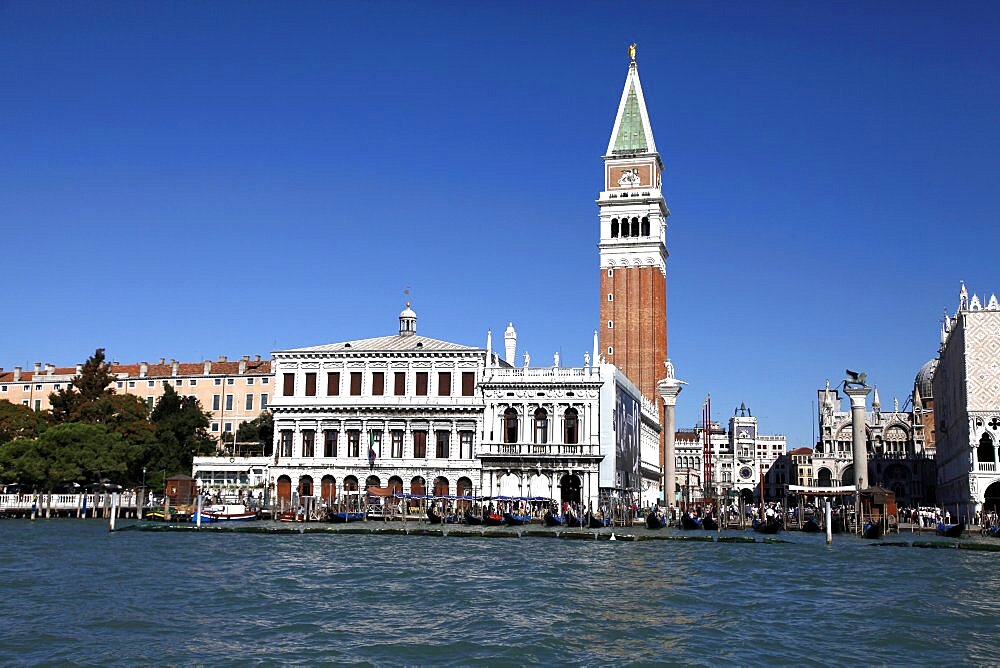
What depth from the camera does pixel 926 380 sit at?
331ft

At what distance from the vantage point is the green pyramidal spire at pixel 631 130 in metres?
70.6

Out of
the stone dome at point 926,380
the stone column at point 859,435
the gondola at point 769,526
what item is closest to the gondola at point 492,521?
the gondola at point 769,526

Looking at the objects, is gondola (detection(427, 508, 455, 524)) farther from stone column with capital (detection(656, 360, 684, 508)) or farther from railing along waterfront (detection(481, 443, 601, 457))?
stone column with capital (detection(656, 360, 684, 508))

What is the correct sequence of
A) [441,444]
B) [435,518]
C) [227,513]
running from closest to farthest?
[435,518], [227,513], [441,444]

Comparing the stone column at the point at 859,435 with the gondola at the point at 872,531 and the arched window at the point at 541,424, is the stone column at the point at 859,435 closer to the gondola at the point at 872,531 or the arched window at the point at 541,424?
the gondola at the point at 872,531

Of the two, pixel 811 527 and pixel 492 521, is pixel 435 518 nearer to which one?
pixel 492 521

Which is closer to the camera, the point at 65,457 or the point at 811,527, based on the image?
the point at 811,527

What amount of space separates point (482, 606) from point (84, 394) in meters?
46.9

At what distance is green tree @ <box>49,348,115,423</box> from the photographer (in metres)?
59.8

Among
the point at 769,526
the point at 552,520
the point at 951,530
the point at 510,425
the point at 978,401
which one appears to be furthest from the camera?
the point at 978,401

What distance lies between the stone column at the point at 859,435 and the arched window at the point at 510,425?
750 inches

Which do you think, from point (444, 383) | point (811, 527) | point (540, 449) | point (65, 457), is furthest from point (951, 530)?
point (65, 457)

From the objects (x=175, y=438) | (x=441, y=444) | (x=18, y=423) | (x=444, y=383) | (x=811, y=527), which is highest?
(x=444, y=383)

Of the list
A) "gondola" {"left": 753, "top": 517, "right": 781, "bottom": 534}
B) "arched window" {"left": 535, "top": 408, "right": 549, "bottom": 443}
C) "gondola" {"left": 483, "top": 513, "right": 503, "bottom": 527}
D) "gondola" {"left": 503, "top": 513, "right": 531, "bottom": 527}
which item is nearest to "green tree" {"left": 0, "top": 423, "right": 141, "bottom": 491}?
"gondola" {"left": 483, "top": 513, "right": 503, "bottom": 527}
